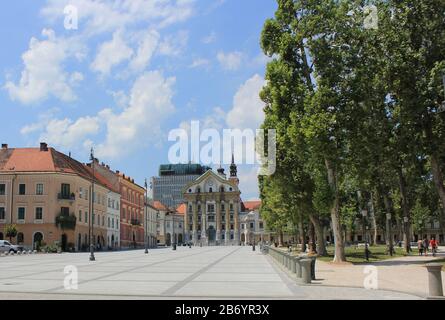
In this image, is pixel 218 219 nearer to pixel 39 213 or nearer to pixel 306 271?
pixel 39 213

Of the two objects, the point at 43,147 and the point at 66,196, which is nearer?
the point at 66,196

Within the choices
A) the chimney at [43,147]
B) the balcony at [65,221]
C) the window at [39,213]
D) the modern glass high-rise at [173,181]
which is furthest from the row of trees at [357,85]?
the modern glass high-rise at [173,181]

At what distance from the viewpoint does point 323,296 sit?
1424 cm

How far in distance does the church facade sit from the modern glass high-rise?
31.3m

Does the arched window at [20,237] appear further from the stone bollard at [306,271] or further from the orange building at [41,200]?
the stone bollard at [306,271]

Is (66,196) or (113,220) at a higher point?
(66,196)

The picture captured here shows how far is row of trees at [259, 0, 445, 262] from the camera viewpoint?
88.2 feet

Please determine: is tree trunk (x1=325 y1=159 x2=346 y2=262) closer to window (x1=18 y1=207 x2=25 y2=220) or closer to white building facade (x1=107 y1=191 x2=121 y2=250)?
window (x1=18 y1=207 x2=25 y2=220)

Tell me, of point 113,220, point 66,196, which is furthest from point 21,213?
point 113,220

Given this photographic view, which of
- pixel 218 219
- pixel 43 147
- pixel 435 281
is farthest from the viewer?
pixel 218 219

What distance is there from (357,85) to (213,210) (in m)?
127

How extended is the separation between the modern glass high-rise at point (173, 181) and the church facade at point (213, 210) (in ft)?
103

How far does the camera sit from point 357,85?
28562 millimetres
